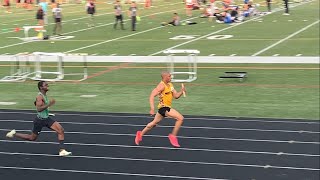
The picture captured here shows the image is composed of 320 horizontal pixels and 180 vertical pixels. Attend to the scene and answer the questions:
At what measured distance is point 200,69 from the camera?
75.3 ft

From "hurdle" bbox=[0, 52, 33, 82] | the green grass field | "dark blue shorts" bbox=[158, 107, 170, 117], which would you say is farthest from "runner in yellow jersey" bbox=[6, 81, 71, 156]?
"hurdle" bbox=[0, 52, 33, 82]

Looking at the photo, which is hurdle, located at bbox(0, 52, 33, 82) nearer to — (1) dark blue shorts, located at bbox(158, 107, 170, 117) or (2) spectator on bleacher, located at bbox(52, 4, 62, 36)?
(2) spectator on bleacher, located at bbox(52, 4, 62, 36)

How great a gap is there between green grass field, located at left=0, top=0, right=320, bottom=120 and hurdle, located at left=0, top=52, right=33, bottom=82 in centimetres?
40

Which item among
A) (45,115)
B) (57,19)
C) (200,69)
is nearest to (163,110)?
(45,115)

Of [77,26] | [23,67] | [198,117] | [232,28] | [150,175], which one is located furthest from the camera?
[77,26]

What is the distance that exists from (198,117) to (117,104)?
2.88 meters

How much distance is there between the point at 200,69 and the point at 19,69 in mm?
6293

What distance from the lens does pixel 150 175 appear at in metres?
10.7

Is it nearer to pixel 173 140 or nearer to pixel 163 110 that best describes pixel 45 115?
pixel 163 110

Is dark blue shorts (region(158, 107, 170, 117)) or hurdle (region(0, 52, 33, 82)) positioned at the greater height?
dark blue shorts (region(158, 107, 170, 117))

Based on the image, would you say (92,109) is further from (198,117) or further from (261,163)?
(261,163)

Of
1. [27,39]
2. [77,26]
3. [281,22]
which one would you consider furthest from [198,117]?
[77,26]

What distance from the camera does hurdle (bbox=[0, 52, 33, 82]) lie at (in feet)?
72.2

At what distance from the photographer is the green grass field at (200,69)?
17.1 meters
